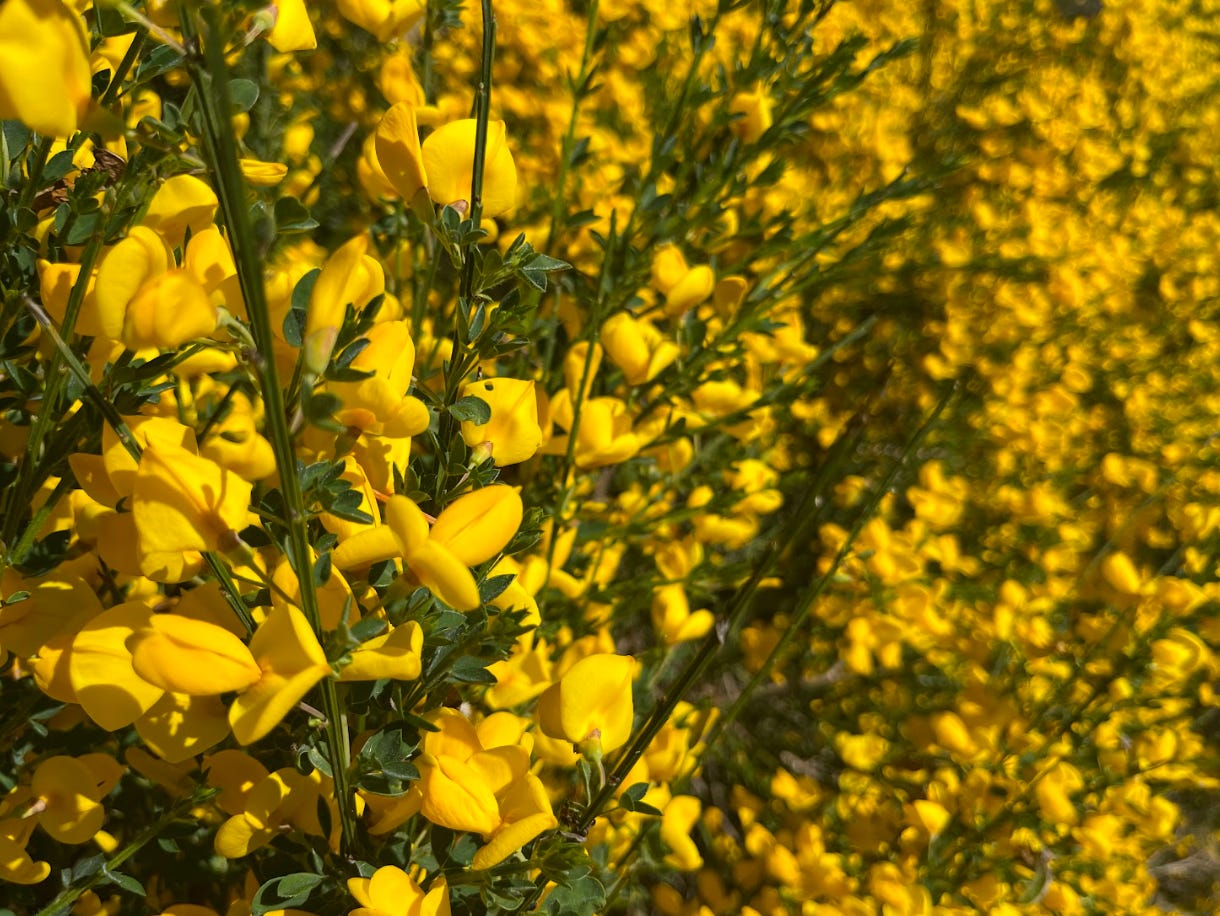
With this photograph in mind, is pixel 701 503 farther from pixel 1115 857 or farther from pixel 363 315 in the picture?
pixel 1115 857

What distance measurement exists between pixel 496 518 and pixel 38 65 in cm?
25

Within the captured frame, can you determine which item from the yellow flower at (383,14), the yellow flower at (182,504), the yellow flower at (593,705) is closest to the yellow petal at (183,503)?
the yellow flower at (182,504)

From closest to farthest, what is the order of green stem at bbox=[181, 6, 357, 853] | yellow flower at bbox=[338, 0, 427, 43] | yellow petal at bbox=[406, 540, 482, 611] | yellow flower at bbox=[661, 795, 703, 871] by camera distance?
1. green stem at bbox=[181, 6, 357, 853]
2. yellow petal at bbox=[406, 540, 482, 611]
3. yellow flower at bbox=[338, 0, 427, 43]
4. yellow flower at bbox=[661, 795, 703, 871]

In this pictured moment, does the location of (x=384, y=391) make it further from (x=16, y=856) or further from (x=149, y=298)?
(x=16, y=856)

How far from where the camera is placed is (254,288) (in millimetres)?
265

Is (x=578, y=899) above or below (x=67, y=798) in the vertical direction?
above

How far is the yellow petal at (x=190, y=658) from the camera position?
33 cm

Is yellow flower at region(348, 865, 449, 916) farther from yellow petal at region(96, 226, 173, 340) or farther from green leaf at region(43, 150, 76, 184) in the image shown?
green leaf at region(43, 150, 76, 184)

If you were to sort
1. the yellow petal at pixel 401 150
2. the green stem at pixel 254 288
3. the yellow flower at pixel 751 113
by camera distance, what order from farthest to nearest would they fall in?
the yellow flower at pixel 751 113 < the yellow petal at pixel 401 150 < the green stem at pixel 254 288

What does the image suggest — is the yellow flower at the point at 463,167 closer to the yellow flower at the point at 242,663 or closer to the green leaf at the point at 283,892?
the yellow flower at the point at 242,663

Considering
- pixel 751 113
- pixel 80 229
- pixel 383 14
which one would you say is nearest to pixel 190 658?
pixel 80 229

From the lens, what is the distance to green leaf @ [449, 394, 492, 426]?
414mm

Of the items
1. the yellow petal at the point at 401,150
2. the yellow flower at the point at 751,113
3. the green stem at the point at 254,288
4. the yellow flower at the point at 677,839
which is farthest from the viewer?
the yellow flower at the point at 751,113

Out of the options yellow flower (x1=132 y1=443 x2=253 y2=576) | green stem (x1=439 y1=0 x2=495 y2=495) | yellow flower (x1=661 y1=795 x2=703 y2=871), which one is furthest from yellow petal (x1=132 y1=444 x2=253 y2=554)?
yellow flower (x1=661 y1=795 x2=703 y2=871)
